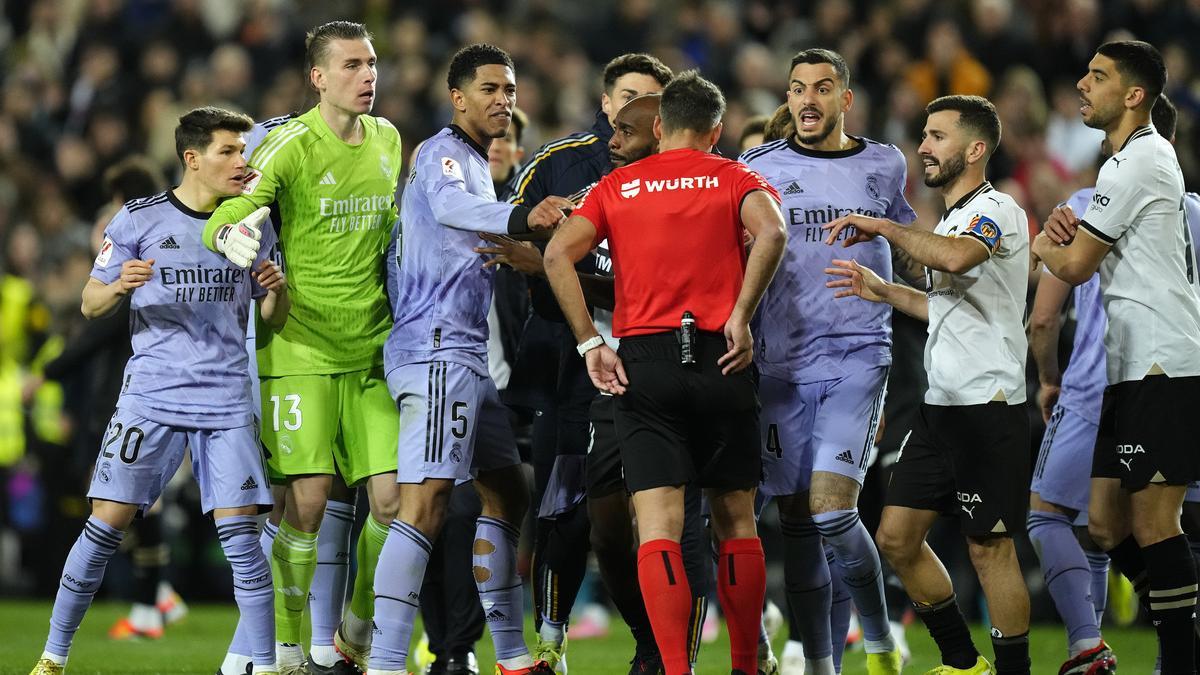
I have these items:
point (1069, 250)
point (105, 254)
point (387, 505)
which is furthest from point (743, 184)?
point (105, 254)

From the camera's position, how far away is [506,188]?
8.38 m

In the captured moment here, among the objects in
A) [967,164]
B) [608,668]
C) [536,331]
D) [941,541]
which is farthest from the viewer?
[941,541]

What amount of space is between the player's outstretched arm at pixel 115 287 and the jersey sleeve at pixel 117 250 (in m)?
0.04

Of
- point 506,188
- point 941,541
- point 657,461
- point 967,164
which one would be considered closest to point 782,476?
point 657,461

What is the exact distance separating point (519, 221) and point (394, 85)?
964cm

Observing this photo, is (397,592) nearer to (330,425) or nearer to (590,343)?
(330,425)

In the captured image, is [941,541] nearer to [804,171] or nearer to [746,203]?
[804,171]

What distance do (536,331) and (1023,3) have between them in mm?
9270

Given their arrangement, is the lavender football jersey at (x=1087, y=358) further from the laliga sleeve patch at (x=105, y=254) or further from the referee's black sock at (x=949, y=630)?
the laliga sleeve patch at (x=105, y=254)

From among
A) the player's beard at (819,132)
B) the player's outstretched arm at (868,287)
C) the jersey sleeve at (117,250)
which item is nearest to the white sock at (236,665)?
the jersey sleeve at (117,250)

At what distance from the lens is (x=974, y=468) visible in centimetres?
670

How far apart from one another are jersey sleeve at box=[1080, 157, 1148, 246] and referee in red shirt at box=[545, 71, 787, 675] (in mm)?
1402

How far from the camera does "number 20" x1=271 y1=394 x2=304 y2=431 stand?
7.19m

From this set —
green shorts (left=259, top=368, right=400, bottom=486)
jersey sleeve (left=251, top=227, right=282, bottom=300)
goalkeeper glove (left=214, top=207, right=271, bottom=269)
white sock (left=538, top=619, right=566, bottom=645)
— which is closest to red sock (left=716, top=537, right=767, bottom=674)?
white sock (left=538, top=619, right=566, bottom=645)
